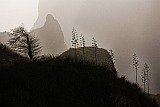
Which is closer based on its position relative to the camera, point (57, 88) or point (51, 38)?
point (57, 88)

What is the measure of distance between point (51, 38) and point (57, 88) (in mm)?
132787

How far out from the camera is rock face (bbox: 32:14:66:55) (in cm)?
17794

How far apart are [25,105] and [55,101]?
5982 millimetres

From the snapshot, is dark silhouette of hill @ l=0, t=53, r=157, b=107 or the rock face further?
the rock face

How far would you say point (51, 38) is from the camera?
18212 cm

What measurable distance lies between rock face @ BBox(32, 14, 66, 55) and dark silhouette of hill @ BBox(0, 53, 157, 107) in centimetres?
11088

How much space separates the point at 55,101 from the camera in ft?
148

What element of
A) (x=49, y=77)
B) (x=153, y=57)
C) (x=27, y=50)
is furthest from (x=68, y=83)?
(x=153, y=57)

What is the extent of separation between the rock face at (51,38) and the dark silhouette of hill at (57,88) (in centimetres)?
11088

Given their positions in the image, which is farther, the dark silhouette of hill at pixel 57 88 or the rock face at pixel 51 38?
the rock face at pixel 51 38

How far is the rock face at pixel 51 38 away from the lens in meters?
178

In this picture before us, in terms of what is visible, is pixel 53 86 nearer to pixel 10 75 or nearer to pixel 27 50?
pixel 10 75

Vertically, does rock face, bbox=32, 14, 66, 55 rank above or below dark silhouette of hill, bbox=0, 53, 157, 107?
above

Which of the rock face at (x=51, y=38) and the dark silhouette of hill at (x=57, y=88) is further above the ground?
the rock face at (x=51, y=38)
